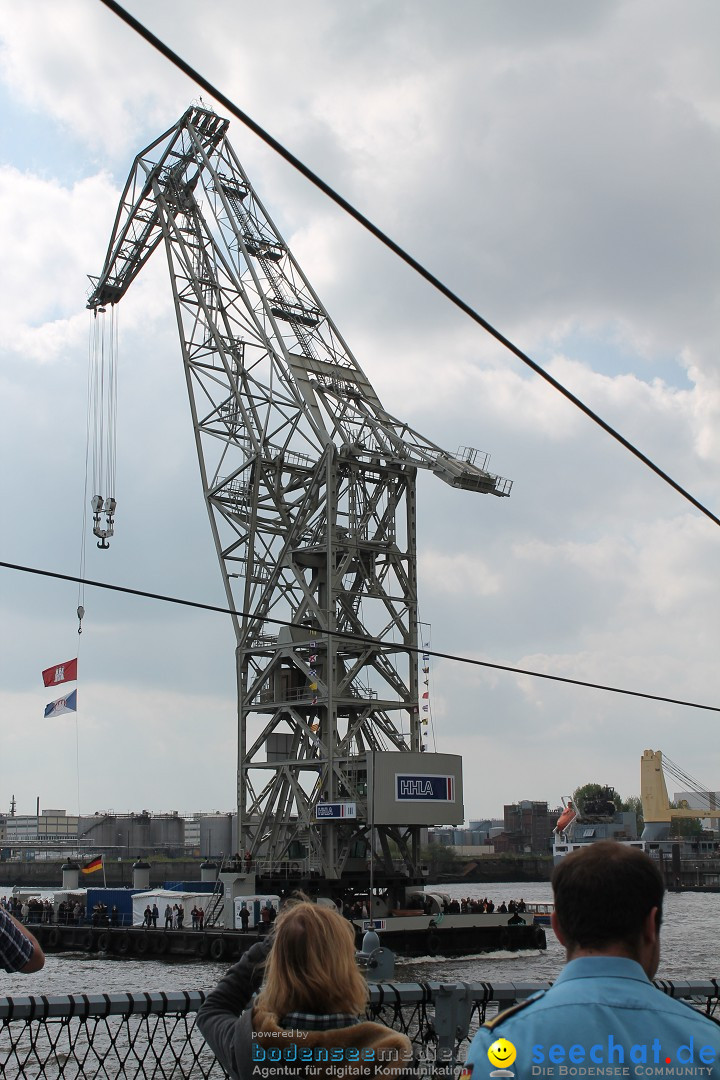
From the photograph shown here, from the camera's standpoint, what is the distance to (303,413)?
4956cm

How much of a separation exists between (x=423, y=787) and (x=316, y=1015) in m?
43.1

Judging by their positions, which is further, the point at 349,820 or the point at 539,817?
the point at 539,817

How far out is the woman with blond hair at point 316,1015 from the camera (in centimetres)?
412

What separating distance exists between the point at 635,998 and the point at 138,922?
5097 cm

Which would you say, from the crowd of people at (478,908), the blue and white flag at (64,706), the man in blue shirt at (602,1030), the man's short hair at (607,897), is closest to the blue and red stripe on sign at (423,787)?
the crowd of people at (478,908)

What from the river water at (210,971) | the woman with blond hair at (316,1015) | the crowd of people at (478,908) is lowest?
the river water at (210,971)

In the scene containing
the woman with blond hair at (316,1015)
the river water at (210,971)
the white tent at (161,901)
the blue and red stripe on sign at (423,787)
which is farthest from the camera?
the white tent at (161,901)

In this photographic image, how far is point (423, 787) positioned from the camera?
4631cm

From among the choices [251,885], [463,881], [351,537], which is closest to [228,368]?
[351,537]

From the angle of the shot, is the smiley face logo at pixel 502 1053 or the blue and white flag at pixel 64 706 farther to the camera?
the blue and white flag at pixel 64 706

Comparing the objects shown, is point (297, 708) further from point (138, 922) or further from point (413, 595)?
point (138, 922)

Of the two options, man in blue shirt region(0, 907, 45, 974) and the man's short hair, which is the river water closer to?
man in blue shirt region(0, 907, 45, 974)

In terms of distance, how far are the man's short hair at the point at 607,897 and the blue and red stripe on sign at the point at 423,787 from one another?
141ft

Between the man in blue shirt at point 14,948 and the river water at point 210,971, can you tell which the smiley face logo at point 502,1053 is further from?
the river water at point 210,971
